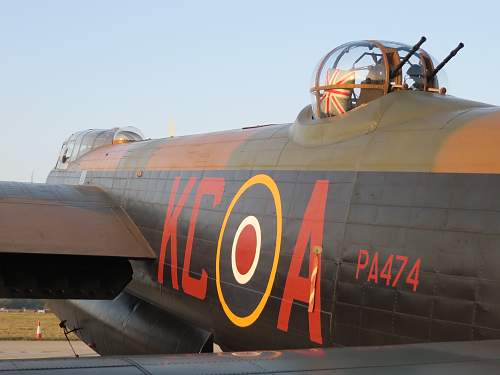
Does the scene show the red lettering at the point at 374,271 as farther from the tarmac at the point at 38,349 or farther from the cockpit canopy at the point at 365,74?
the tarmac at the point at 38,349

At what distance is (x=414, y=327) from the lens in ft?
19.4

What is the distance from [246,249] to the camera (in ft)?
27.8

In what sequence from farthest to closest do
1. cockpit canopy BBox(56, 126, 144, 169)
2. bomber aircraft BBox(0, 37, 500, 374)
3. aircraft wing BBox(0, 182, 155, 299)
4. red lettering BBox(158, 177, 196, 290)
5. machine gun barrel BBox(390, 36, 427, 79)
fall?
cockpit canopy BBox(56, 126, 144, 169)
aircraft wing BBox(0, 182, 155, 299)
red lettering BBox(158, 177, 196, 290)
machine gun barrel BBox(390, 36, 427, 79)
bomber aircraft BBox(0, 37, 500, 374)

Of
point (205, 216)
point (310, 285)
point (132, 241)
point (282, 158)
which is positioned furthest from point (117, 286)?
point (310, 285)

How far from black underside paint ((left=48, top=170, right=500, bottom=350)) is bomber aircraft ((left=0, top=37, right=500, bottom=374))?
15 mm

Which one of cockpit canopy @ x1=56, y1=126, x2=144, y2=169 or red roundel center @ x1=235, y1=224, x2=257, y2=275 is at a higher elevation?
cockpit canopy @ x1=56, y1=126, x2=144, y2=169

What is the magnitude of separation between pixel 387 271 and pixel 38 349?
31.9 meters

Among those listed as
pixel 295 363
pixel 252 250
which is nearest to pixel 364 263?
pixel 252 250

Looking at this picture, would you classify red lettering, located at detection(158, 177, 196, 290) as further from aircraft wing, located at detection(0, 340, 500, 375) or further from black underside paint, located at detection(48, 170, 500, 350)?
aircraft wing, located at detection(0, 340, 500, 375)

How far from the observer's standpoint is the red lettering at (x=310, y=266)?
7039 mm

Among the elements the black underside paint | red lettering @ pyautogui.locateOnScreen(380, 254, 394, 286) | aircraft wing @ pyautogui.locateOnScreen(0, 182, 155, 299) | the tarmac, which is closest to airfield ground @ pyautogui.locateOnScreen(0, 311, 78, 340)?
the tarmac

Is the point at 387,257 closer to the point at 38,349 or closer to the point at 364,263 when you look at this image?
the point at 364,263

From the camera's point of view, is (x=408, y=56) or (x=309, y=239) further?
(x=408, y=56)

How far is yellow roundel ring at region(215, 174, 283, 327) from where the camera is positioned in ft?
25.9
